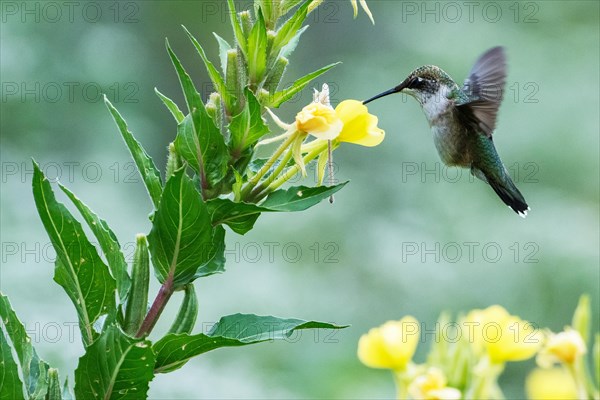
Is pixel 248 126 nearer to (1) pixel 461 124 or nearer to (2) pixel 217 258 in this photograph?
(2) pixel 217 258

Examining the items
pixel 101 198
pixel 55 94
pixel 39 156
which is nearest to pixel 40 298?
pixel 101 198

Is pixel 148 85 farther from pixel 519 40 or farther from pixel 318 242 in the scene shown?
pixel 519 40

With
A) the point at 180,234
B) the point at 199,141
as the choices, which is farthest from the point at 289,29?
the point at 180,234

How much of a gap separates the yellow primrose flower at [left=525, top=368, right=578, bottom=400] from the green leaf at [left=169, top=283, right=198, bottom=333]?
1.37ft

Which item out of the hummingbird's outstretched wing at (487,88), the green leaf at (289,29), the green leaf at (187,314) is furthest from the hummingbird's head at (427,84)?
the green leaf at (187,314)

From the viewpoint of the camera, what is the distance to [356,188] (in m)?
3.40

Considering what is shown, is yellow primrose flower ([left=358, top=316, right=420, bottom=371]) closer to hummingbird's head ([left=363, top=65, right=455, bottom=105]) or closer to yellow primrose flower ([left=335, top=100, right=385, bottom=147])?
yellow primrose flower ([left=335, top=100, right=385, bottom=147])

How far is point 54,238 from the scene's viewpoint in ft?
3.32

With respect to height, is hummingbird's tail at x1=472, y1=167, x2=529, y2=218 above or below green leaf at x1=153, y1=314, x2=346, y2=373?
above

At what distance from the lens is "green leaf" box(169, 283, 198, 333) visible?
1.12m

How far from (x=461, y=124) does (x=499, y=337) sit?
3.48 ft

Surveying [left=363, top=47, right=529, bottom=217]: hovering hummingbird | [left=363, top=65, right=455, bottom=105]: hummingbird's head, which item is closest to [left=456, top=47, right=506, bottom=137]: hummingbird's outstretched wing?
[left=363, top=47, right=529, bottom=217]: hovering hummingbird

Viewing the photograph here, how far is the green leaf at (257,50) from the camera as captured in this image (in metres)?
1.08

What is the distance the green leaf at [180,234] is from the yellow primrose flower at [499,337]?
34cm
